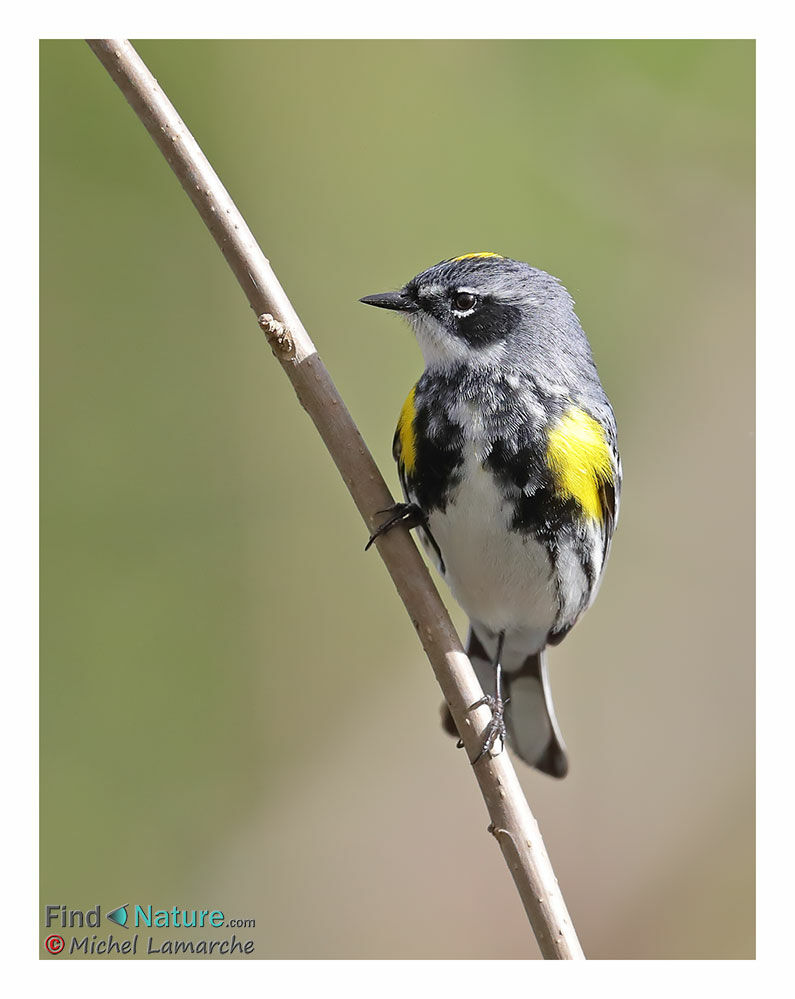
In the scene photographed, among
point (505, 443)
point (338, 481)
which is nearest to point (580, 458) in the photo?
point (505, 443)

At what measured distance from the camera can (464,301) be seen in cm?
269

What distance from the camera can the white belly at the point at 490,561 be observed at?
2.53 m

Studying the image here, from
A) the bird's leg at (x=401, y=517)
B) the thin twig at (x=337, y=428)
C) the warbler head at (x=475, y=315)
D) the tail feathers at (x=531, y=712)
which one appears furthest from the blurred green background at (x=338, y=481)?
the bird's leg at (x=401, y=517)

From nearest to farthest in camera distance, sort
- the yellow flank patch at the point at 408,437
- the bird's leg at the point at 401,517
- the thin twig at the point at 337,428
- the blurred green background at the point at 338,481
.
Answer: the thin twig at the point at 337,428 → the bird's leg at the point at 401,517 → the yellow flank patch at the point at 408,437 → the blurred green background at the point at 338,481

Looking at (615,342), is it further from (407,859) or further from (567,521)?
(407,859)

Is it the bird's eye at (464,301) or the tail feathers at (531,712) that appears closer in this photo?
the bird's eye at (464,301)

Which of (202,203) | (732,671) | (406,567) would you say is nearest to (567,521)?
(406,567)

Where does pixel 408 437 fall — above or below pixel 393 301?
below

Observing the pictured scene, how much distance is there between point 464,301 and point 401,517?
0.66 meters

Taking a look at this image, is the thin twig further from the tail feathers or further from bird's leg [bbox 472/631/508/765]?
the tail feathers

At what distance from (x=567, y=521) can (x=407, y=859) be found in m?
1.51

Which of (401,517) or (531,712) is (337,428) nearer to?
(401,517)

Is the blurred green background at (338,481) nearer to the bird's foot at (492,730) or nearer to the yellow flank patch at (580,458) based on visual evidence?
the bird's foot at (492,730)

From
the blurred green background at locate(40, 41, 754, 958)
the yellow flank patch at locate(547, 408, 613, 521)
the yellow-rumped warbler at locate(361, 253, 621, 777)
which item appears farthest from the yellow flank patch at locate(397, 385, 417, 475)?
the blurred green background at locate(40, 41, 754, 958)
